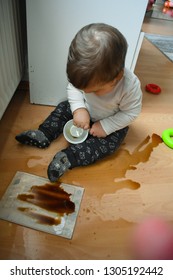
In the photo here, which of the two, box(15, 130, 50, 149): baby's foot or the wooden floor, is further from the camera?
box(15, 130, 50, 149): baby's foot

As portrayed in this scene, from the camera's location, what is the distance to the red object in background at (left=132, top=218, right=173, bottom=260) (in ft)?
1.70

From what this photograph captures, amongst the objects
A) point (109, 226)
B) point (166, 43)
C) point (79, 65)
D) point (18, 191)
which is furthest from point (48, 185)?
point (166, 43)

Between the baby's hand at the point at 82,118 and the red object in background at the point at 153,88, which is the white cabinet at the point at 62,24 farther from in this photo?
the red object in background at the point at 153,88

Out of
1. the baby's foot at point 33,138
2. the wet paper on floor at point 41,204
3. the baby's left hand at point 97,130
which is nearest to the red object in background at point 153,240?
the wet paper on floor at point 41,204

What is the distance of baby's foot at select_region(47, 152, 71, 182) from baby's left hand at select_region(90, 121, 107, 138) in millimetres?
111

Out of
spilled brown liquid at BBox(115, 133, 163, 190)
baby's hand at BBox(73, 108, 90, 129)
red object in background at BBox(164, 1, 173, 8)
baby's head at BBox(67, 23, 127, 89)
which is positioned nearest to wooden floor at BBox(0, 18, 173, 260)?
spilled brown liquid at BBox(115, 133, 163, 190)

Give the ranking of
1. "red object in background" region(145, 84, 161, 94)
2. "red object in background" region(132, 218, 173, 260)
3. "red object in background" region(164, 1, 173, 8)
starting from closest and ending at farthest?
"red object in background" region(132, 218, 173, 260)
"red object in background" region(145, 84, 161, 94)
"red object in background" region(164, 1, 173, 8)

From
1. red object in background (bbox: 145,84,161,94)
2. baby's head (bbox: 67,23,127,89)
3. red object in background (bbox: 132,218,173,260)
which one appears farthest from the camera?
red object in background (bbox: 145,84,161,94)

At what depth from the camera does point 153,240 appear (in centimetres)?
55

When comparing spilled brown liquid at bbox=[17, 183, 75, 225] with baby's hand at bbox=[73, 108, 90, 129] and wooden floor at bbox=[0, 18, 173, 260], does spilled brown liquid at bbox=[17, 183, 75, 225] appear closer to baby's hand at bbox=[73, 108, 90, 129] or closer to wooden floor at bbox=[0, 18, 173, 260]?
wooden floor at bbox=[0, 18, 173, 260]

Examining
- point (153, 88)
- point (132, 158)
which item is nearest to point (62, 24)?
point (132, 158)

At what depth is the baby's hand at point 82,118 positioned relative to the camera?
0.65m

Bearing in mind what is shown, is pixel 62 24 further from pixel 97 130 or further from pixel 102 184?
pixel 102 184

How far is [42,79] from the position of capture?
32.7 inches
